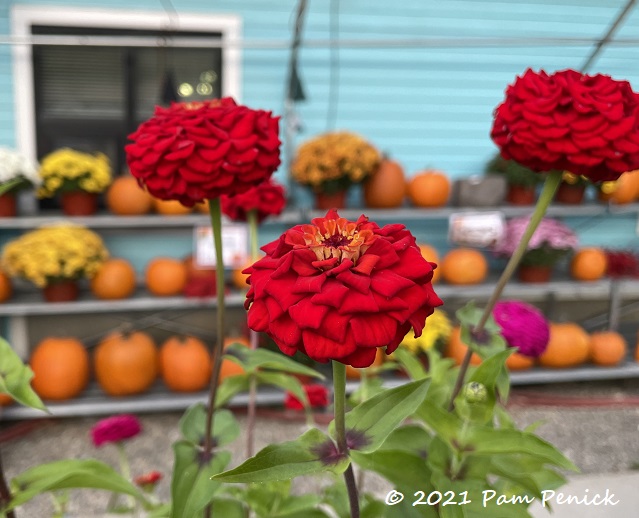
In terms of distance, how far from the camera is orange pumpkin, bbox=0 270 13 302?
2.22 m

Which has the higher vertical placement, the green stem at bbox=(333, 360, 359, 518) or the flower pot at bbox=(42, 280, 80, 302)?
the green stem at bbox=(333, 360, 359, 518)

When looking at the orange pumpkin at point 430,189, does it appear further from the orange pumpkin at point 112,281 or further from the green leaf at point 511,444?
the green leaf at point 511,444

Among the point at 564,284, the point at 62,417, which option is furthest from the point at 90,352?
the point at 564,284

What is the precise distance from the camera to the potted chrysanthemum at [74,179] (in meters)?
2.15

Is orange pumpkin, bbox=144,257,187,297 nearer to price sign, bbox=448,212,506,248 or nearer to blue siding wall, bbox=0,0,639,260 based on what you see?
blue siding wall, bbox=0,0,639,260

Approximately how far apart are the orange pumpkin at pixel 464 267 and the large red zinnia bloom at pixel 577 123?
1950 millimetres

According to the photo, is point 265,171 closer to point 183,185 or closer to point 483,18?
point 183,185

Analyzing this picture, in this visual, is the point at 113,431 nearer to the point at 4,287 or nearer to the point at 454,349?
the point at 4,287

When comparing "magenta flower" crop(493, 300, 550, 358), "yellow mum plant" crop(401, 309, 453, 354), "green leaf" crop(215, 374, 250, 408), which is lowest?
"yellow mum plant" crop(401, 309, 453, 354)

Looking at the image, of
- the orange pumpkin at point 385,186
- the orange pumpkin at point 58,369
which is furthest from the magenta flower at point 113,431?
the orange pumpkin at point 385,186

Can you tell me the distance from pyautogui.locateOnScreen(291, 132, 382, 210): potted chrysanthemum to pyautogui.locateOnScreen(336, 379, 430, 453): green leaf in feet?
6.06

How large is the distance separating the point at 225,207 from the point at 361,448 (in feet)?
1.64

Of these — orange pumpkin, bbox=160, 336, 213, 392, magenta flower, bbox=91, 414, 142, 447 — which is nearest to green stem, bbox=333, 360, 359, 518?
magenta flower, bbox=91, 414, 142, 447

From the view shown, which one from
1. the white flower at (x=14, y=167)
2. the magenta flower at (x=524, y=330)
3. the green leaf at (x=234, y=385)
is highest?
the white flower at (x=14, y=167)
